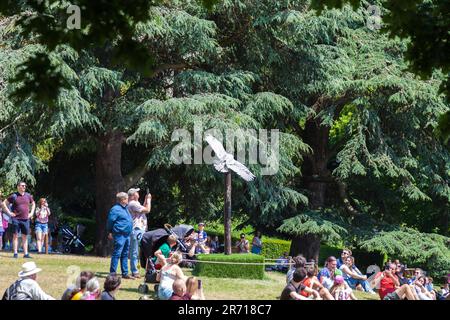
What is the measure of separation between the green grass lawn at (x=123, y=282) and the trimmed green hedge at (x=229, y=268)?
0.28 m

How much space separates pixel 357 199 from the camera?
28.2m

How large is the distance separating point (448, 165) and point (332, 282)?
10742mm

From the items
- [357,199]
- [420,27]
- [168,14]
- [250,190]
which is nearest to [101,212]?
[250,190]

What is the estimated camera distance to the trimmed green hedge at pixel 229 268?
Answer: 57.1ft

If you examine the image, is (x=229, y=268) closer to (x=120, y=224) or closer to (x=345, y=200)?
(x=120, y=224)

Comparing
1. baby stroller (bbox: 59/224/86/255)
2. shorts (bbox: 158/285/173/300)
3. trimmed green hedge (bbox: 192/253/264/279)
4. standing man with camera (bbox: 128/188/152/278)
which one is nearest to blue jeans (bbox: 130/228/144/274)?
standing man with camera (bbox: 128/188/152/278)

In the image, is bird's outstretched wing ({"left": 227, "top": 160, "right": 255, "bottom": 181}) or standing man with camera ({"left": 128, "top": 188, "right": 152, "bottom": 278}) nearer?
standing man with camera ({"left": 128, "top": 188, "right": 152, "bottom": 278})

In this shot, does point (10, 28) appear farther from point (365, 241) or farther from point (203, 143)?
point (365, 241)

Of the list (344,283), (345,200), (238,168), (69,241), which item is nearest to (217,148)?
(238,168)

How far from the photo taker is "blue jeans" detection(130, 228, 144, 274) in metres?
15.8

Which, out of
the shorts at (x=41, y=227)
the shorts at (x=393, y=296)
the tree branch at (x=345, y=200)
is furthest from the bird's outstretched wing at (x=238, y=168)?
A: the tree branch at (x=345, y=200)

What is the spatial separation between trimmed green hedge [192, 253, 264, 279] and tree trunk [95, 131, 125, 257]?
6194 mm

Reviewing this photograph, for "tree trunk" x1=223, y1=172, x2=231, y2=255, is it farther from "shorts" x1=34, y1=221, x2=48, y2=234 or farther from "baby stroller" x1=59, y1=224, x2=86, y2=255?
"baby stroller" x1=59, y1=224, x2=86, y2=255

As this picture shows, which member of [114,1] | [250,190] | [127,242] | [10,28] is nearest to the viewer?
[114,1]
